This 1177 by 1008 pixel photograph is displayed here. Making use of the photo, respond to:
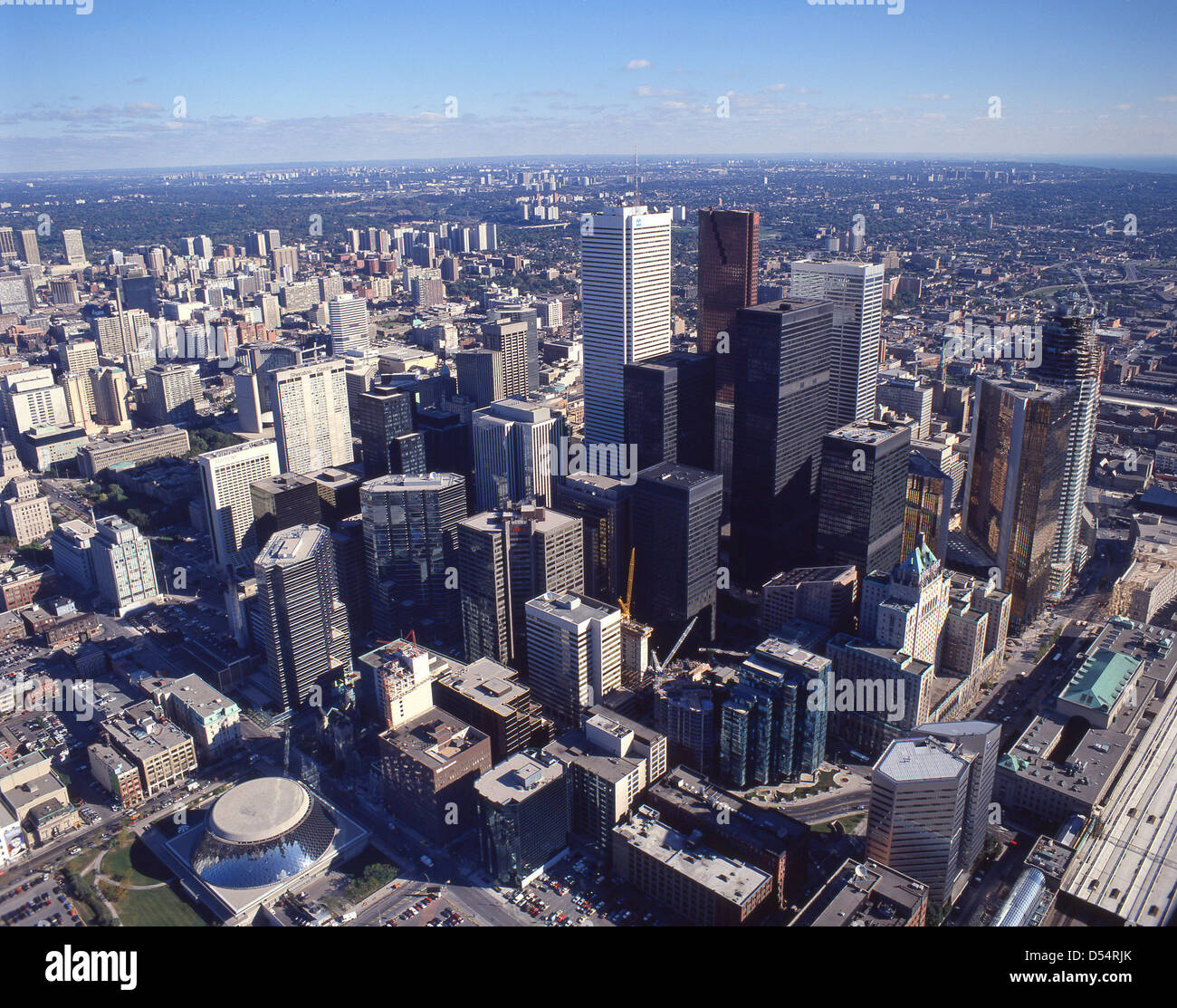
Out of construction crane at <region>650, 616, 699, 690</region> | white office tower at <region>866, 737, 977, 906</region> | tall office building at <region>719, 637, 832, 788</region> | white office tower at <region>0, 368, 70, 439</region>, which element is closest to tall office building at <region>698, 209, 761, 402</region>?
construction crane at <region>650, 616, 699, 690</region>

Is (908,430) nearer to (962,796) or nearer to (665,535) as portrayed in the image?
(665,535)

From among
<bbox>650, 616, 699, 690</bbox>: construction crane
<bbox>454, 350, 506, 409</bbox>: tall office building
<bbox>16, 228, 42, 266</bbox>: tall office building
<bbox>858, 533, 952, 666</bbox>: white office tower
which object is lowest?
<bbox>650, 616, 699, 690</bbox>: construction crane

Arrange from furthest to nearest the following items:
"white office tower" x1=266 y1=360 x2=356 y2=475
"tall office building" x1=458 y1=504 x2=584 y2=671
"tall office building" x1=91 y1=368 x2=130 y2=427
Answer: "tall office building" x1=91 y1=368 x2=130 y2=427, "white office tower" x1=266 y1=360 x2=356 y2=475, "tall office building" x1=458 y1=504 x2=584 y2=671

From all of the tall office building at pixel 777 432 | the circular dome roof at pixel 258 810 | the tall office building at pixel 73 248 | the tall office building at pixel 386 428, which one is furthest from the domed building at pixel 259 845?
the tall office building at pixel 73 248

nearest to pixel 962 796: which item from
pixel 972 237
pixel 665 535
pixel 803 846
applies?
pixel 803 846

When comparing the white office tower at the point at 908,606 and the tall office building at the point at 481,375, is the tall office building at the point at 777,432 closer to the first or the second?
the white office tower at the point at 908,606

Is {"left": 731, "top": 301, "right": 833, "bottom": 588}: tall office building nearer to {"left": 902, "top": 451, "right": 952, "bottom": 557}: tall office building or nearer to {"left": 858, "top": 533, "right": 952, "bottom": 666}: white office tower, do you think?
{"left": 902, "top": 451, "right": 952, "bottom": 557}: tall office building
